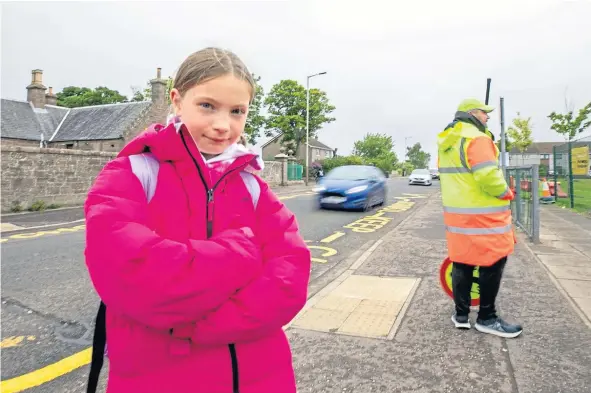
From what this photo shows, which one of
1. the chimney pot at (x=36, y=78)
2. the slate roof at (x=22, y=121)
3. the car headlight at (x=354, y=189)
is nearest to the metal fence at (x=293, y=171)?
the slate roof at (x=22, y=121)

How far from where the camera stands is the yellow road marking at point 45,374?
2.45 m

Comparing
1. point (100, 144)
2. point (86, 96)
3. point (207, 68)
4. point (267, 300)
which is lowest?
point (267, 300)

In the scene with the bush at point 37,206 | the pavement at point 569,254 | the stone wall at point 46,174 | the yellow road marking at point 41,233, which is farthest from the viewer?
the bush at point 37,206

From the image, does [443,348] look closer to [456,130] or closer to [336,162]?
[456,130]

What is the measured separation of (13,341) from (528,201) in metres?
8.54

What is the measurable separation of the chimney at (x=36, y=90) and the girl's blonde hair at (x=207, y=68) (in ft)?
122

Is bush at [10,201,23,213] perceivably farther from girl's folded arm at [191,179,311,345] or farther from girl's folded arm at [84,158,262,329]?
girl's folded arm at [191,179,311,345]

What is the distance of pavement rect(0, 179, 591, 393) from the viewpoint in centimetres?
250

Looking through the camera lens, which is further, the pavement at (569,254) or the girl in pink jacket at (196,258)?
the pavement at (569,254)

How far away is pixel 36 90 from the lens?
103ft

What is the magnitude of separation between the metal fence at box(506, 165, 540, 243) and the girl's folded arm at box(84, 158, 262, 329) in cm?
735

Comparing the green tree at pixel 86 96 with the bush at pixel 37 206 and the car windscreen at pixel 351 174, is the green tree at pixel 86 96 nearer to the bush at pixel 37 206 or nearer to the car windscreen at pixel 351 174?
the bush at pixel 37 206

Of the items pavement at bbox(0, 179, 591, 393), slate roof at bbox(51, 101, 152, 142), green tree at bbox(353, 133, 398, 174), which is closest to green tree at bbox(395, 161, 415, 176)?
green tree at bbox(353, 133, 398, 174)

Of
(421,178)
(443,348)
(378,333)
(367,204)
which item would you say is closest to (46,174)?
(367,204)
